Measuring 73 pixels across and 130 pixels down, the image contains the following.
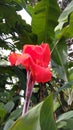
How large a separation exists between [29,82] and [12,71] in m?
0.72

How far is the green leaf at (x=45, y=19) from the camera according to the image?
120cm

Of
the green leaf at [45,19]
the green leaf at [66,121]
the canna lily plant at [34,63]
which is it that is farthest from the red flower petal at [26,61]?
the green leaf at [45,19]

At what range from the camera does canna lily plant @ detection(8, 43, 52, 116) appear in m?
0.49

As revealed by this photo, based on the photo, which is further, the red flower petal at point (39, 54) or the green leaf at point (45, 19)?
the green leaf at point (45, 19)

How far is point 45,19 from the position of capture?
47.9 inches

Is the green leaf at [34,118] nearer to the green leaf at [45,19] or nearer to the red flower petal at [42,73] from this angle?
the red flower petal at [42,73]

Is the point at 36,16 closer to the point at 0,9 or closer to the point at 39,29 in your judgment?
the point at 39,29

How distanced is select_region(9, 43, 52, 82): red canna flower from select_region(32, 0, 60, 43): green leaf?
689mm

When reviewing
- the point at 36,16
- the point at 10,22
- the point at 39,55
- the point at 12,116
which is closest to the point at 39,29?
the point at 36,16

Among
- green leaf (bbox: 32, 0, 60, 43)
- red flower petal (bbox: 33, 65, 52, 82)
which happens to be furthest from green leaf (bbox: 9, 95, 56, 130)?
green leaf (bbox: 32, 0, 60, 43)

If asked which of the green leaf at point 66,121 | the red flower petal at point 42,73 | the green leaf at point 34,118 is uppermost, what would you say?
the red flower petal at point 42,73

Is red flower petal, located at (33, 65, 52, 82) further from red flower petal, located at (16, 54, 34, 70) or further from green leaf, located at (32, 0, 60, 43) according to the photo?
green leaf, located at (32, 0, 60, 43)

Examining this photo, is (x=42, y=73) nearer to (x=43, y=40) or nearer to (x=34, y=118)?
(x=34, y=118)

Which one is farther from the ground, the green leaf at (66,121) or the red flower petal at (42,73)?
the red flower petal at (42,73)
